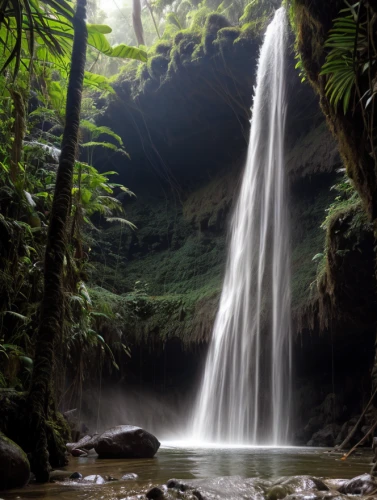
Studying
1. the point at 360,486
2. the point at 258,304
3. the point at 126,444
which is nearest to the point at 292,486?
the point at 360,486

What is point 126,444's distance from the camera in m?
6.91

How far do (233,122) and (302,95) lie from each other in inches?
132

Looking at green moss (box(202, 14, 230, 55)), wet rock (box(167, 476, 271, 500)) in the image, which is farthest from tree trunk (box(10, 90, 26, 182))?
green moss (box(202, 14, 230, 55))

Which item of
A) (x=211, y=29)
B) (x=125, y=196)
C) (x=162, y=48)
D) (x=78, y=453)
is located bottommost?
(x=78, y=453)

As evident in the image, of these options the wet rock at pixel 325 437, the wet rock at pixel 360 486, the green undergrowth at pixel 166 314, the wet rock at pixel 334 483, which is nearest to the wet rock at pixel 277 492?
the wet rock at pixel 360 486

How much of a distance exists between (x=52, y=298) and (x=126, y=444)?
3.20m

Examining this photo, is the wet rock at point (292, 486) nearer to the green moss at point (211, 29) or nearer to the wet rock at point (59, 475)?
the wet rock at point (59, 475)

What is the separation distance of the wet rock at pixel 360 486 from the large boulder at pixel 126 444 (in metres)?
3.77

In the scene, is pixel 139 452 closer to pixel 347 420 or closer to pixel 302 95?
pixel 347 420

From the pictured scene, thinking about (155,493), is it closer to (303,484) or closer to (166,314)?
(303,484)

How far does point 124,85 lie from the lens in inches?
745

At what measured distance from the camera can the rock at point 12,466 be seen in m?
3.80

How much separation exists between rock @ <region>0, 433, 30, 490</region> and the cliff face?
7496mm

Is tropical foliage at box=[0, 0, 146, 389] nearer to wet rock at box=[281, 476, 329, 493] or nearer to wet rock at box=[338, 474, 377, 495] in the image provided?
wet rock at box=[281, 476, 329, 493]
